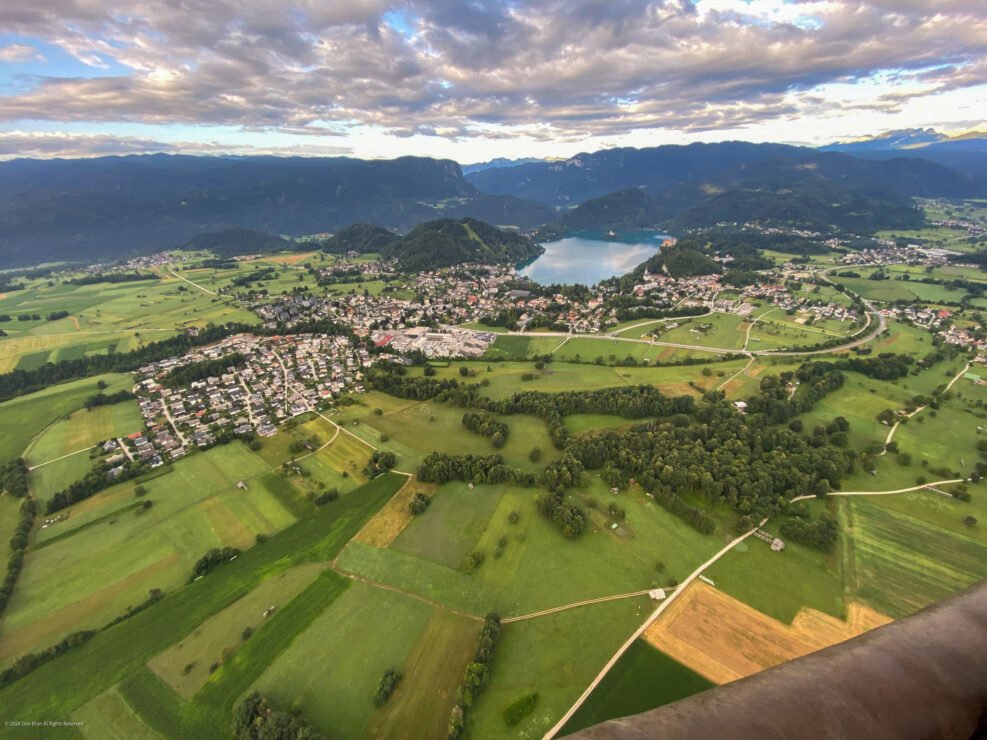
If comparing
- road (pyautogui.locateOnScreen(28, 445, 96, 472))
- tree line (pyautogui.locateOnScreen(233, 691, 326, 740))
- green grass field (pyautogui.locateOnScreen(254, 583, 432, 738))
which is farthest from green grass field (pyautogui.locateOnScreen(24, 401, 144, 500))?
tree line (pyautogui.locateOnScreen(233, 691, 326, 740))

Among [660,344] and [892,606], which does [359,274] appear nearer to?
[660,344]

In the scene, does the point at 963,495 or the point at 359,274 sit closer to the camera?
the point at 963,495

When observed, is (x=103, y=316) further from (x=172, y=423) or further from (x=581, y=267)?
(x=581, y=267)

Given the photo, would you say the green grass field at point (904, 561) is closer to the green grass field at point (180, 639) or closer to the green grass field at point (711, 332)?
the green grass field at point (180, 639)

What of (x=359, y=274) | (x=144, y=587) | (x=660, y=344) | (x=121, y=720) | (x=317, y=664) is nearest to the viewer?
(x=121, y=720)

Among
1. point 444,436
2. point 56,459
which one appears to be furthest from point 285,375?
point 444,436

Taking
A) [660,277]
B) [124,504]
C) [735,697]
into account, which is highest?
[735,697]

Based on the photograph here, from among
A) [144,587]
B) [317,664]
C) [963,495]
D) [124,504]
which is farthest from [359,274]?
[963,495]

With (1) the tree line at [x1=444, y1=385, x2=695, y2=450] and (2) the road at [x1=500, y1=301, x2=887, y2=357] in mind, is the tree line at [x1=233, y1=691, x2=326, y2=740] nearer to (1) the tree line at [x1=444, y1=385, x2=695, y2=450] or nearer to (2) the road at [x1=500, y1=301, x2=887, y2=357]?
(1) the tree line at [x1=444, y1=385, x2=695, y2=450]
